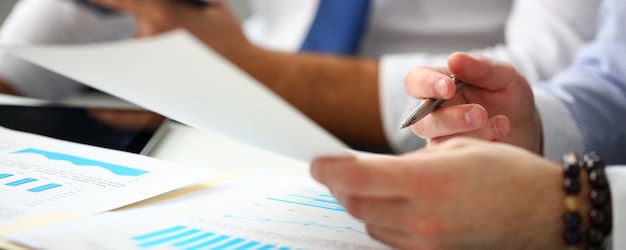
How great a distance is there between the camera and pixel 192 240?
28 cm

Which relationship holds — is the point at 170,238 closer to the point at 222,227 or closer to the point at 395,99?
the point at 222,227

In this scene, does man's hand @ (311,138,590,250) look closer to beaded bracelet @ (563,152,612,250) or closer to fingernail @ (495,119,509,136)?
beaded bracelet @ (563,152,612,250)

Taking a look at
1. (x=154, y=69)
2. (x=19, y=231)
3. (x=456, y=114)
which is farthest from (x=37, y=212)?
(x=456, y=114)

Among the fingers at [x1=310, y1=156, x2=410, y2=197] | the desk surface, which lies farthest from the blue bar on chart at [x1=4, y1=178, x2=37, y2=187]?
the fingers at [x1=310, y1=156, x2=410, y2=197]

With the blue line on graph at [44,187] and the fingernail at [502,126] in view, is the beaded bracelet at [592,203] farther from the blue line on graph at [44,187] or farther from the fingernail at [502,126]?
the blue line on graph at [44,187]

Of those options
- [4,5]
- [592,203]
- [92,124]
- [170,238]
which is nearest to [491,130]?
[592,203]

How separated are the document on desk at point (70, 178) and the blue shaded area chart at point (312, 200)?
0.20ft

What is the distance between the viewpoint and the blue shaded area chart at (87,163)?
396 millimetres

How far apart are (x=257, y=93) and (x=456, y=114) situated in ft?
0.62

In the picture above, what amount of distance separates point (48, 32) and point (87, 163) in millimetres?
401

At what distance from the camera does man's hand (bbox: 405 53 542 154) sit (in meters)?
0.38

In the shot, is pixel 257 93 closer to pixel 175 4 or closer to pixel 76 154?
pixel 76 154

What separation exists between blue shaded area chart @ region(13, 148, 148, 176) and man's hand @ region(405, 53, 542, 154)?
7.2 inches

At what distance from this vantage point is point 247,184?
0.39 m
